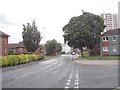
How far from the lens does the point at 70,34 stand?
7881 centimetres

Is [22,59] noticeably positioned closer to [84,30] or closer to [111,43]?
[84,30]

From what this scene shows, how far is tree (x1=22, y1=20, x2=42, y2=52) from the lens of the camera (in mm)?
90938

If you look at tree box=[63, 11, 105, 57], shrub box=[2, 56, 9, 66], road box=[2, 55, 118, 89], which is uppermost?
tree box=[63, 11, 105, 57]

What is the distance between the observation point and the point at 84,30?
Answer: 75.9m

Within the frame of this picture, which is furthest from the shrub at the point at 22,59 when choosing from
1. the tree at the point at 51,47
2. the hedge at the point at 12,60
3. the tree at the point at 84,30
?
the tree at the point at 51,47

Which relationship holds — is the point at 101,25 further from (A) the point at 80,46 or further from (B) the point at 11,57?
(B) the point at 11,57

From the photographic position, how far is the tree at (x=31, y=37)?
90.9 meters

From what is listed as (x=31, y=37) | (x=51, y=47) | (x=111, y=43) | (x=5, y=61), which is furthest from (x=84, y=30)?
(x=51, y=47)

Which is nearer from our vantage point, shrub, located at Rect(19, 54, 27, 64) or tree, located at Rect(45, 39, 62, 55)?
shrub, located at Rect(19, 54, 27, 64)

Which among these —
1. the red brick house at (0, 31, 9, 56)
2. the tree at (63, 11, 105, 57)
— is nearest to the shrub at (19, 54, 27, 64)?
the red brick house at (0, 31, 9, 56)

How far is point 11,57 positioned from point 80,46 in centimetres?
4063

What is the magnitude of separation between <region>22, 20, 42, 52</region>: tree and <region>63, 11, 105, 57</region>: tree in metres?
12.5

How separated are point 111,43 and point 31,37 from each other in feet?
84.0

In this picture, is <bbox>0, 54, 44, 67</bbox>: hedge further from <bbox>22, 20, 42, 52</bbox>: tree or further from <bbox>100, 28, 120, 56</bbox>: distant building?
<bbox>22, 20, 42, 52</bbox>: tree
